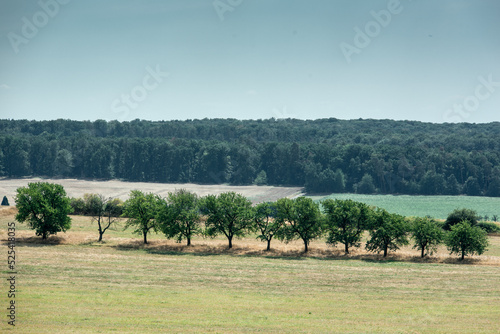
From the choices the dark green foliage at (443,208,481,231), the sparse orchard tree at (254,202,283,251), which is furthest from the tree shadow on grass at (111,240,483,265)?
the dark green foliage at (443,208,481,231)

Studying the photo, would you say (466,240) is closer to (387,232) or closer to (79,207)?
(387,232)

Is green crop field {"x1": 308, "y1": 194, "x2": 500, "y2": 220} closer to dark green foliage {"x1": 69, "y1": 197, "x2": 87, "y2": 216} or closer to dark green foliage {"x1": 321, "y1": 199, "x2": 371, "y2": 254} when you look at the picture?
dark green foliage {"x1": 321, "y1": 199, "x2": 371, "y2": 254}

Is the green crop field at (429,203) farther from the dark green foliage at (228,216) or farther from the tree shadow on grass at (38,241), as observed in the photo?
the tree shadow on grass at (38,241)

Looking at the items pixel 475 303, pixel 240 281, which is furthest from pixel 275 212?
pixel 475 303

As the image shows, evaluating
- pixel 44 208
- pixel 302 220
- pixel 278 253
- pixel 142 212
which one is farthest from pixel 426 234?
pixel 44 208

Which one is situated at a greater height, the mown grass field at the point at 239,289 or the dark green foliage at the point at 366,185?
the dark green foliage at the point at 366,185

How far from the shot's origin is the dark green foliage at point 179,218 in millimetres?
67000

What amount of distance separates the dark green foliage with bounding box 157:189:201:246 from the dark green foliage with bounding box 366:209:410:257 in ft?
76.1

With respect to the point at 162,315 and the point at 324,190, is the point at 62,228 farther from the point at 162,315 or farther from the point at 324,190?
the point at 324,190

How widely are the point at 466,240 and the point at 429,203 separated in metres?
101

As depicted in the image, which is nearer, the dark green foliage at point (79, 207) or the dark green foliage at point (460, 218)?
the dark green foliage at point (460, 218)

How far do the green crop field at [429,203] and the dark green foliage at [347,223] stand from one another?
69.1 metres

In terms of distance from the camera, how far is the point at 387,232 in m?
62.6

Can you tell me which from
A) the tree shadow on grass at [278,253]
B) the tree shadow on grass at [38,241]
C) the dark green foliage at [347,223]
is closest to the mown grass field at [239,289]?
the tree shadow on grass at [38,241]
